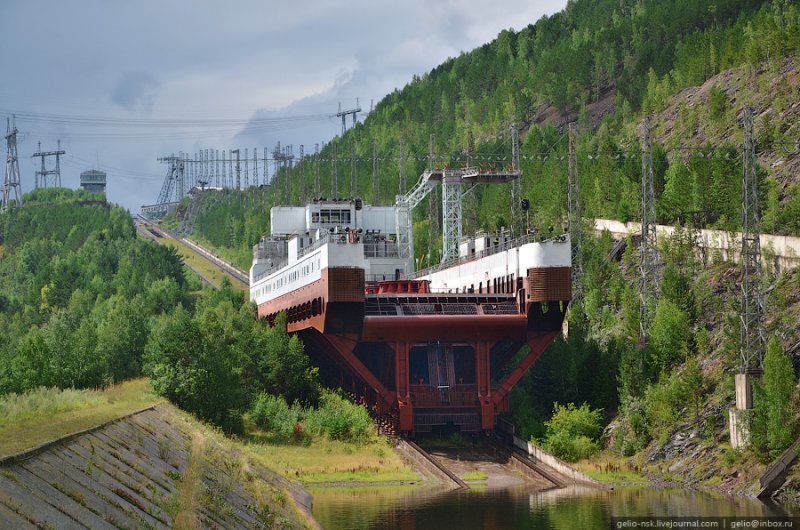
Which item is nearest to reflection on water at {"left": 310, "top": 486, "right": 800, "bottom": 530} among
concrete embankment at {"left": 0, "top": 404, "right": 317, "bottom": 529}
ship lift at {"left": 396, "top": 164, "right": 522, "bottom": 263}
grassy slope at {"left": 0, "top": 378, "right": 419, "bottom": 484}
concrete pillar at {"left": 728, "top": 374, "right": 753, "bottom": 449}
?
concrete embankment at {"left": 0, "top": 404, "right": 317, "bottom": 529}

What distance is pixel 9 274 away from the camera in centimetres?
19775

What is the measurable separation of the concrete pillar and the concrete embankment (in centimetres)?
2110

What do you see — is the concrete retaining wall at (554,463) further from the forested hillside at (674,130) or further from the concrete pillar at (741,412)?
the forested hillside at (674,130)

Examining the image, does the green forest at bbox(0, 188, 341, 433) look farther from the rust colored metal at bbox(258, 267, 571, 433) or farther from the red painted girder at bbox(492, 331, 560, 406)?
the red painted girder at bbox(492, 331, 560, 406)

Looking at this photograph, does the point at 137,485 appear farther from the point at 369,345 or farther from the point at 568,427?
the point at 369,345

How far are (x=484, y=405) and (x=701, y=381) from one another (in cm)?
1362

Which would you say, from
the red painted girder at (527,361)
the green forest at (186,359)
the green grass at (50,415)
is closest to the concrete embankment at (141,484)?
the green grass at (50,415)

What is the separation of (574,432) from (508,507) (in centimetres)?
1620

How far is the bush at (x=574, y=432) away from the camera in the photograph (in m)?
68.7

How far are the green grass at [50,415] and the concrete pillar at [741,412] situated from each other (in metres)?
28.2

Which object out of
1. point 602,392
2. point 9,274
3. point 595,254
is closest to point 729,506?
point 602,392

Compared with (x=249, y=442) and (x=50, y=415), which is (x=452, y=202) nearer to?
(x=249, y=442)

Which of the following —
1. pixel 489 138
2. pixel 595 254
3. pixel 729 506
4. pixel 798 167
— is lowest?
pixel 729 506

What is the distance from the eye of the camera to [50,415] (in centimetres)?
4338
